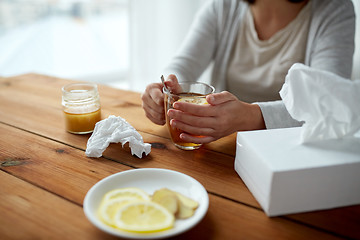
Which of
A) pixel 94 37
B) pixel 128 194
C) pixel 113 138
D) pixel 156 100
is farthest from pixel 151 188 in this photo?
pixel 94 37

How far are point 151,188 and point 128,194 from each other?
0.06 m

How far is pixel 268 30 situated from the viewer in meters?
1.34

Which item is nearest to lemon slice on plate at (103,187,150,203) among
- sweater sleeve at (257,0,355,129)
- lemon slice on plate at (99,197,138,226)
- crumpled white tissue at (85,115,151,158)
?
lemon slice on plate at (99,197,138,226)

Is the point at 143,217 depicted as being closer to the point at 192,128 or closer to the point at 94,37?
the point at 192,128

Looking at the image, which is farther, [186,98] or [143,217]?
[186,98]

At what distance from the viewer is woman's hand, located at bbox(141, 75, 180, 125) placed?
86cm

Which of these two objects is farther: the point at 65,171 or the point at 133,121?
the point at 133,121

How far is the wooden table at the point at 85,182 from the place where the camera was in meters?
0.52

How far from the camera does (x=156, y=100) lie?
87 centimetres

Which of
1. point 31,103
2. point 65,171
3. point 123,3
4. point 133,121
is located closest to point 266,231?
point 65,171

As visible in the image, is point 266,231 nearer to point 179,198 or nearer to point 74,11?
point 179,198

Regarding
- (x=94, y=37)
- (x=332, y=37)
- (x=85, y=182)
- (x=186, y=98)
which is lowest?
(x=94, y=37)

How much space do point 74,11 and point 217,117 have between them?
2.75m

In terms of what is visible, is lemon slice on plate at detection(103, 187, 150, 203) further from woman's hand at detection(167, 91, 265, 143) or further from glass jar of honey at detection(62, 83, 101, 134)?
glass jar of honey at detection(62, 83, 101, 134)
